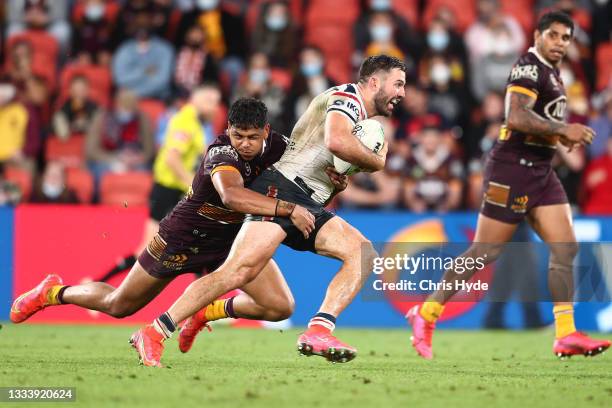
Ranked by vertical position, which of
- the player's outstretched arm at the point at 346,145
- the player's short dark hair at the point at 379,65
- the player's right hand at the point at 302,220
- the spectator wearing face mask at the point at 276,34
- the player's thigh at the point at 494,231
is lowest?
the player's thigh at the point at 494,231

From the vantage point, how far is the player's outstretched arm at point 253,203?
25.1 feet

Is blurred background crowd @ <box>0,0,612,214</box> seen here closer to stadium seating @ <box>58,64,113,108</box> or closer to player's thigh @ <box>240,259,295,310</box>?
stadium seating @ <box>58,64,113,108</box>

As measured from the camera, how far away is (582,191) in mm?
14414

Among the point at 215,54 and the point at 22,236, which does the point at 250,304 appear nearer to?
the point at 22,236

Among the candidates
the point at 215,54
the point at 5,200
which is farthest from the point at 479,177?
the point at 5,200

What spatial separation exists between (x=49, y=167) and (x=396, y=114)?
4952mm

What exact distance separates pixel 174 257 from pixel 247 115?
54.4 inches

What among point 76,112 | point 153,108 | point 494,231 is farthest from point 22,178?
point 494,231

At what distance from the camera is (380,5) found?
17.4 metres


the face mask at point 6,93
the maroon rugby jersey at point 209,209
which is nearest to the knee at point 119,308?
the maroon rugby jersey at point 209,209

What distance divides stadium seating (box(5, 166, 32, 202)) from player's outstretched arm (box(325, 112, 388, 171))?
8.30 m

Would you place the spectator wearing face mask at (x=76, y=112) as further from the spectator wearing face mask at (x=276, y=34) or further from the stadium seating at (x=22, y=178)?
→ the spectator wearing face mask at (x=276, y=34)

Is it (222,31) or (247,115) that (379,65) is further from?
(222,31)

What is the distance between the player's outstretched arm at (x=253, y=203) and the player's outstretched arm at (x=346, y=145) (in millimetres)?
471
